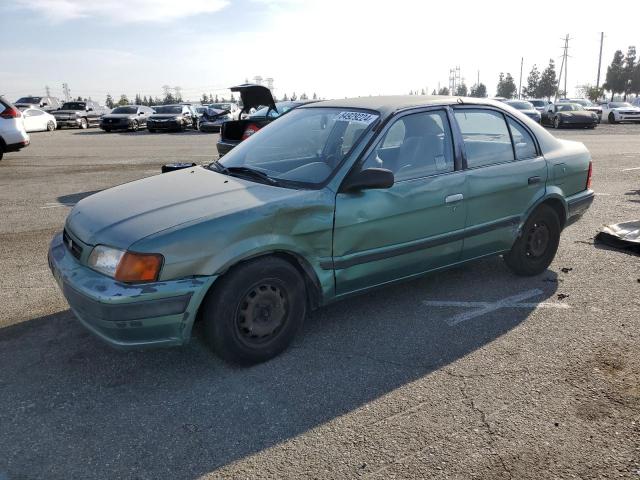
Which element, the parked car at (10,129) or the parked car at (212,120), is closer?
the parked car at (10,129)

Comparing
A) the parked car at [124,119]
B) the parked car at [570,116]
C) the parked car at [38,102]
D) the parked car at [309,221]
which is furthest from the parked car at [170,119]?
the parked car at [309,221]

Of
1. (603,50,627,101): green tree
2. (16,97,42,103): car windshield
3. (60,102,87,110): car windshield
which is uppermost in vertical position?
(603,50,627,101): green tree

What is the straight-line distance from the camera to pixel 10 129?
12164 millimetres

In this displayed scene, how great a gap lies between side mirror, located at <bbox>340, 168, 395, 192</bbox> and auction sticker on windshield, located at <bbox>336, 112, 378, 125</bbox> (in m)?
0.56

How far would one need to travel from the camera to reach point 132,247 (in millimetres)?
2789

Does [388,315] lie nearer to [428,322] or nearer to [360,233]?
[428,322]

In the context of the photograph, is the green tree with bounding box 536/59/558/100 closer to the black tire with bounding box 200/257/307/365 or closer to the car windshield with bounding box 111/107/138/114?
the car windshield with bounding box 111/107/138/114

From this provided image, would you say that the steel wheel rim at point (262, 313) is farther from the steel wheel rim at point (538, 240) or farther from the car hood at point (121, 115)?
the car hood at point (121, 115)

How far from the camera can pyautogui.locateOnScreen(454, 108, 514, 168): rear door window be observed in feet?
Result: 13.2

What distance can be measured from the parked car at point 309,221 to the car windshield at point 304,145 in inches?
0.6

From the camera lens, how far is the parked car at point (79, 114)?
2892 cm

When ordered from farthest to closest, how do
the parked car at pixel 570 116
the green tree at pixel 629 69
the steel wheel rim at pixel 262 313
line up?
the green tree at pixel 629 69
the parked car at pixel 570 116
the steel wheel rim at pixel 262 313

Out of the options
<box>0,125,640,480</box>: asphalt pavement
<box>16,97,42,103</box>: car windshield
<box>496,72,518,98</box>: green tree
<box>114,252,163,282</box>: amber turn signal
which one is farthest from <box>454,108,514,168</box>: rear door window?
<box>496,72,518,98</box>: green tree

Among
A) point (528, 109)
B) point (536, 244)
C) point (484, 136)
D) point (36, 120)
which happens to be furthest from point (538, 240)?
point (36, 120)
